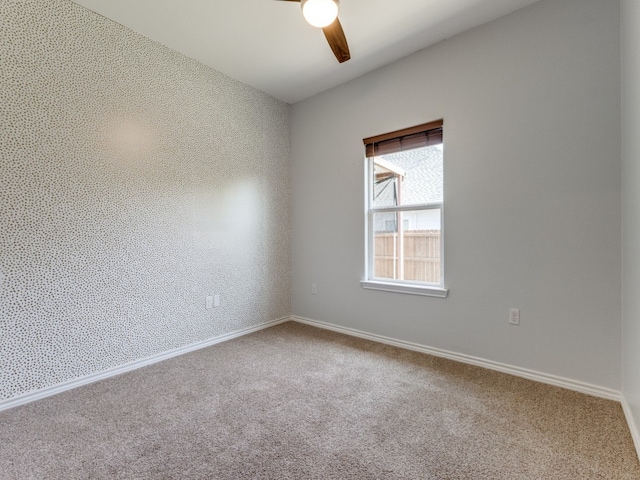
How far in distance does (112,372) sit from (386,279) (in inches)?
96.7

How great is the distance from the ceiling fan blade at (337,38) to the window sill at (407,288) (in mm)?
1940

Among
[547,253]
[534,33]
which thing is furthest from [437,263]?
[534,33]

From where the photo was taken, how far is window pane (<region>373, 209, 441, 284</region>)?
2717 millimetres

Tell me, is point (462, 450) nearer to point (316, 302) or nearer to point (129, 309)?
point (316, 302)

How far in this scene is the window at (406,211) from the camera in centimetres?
268

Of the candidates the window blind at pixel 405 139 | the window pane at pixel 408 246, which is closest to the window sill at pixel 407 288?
the window pane at pixel 408 246

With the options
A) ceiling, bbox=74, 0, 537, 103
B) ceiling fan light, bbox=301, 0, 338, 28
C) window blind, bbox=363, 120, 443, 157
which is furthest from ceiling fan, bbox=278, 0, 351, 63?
window blind, bbox=363, 120, 443, 157

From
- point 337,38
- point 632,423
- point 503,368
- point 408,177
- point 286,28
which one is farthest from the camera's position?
point 408,177

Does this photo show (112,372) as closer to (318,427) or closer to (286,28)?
(318,427)

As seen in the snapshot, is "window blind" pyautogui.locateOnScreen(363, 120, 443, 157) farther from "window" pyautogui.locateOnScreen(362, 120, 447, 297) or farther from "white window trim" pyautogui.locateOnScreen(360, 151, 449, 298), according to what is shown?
"white window trim" pyautogui.locateOnScreen(360, 151, 449, 298)

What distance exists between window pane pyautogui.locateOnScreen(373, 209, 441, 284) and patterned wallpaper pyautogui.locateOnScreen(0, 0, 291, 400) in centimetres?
137

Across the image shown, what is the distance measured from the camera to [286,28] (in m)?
2.38

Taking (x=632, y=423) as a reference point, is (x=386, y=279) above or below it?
above

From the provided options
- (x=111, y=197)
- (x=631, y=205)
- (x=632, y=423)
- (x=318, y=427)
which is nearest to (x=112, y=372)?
(x=111, y=197)
